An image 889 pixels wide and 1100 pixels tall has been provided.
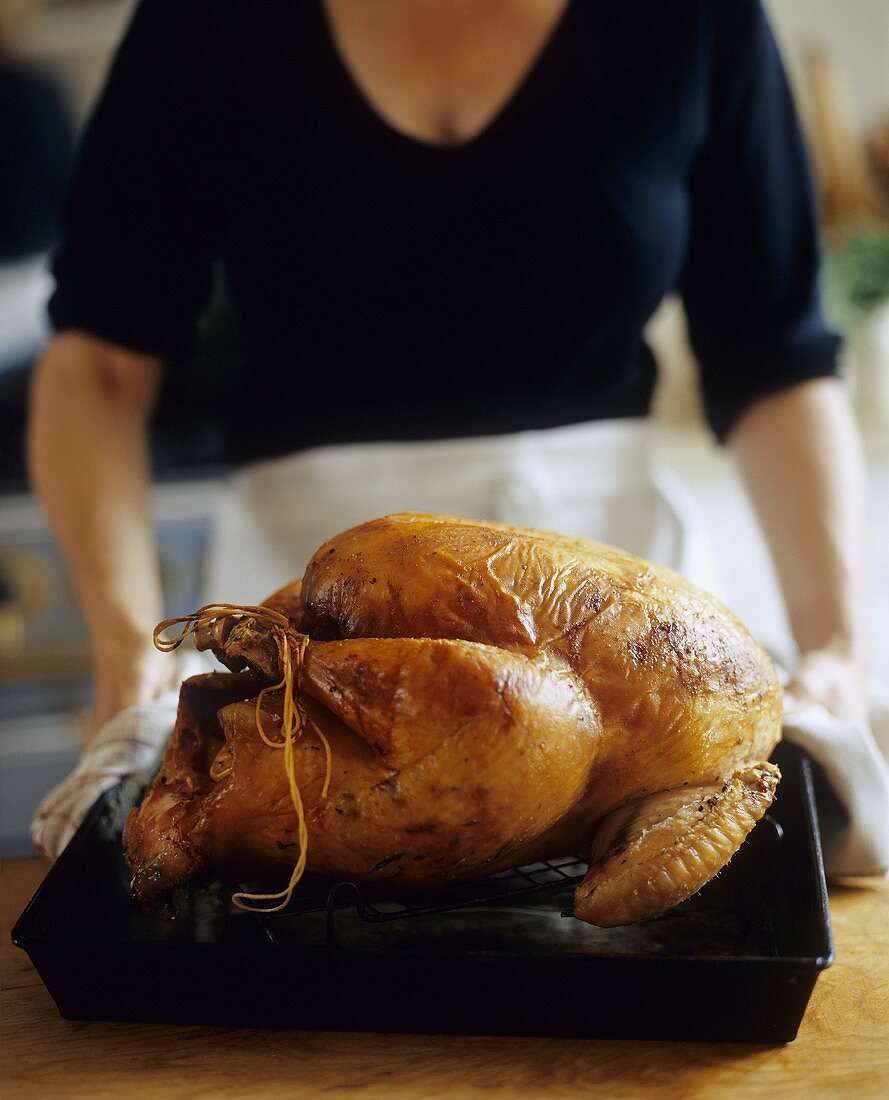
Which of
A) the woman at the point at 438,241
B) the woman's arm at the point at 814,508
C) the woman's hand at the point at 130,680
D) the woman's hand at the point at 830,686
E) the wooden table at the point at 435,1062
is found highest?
the woman at the point at 438,241

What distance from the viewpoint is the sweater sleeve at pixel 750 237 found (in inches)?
44.5

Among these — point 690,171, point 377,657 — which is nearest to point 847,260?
point 690,171

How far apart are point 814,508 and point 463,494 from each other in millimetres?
386

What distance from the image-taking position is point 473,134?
1099 mm

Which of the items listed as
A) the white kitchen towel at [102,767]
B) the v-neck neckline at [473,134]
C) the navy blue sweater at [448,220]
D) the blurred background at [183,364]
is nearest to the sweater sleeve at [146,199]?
the navy blue sweater at [448,220]

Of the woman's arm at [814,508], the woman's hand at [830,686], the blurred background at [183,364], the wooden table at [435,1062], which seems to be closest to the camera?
the wooden table at [435,1062]

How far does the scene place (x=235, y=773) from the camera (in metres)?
0.64

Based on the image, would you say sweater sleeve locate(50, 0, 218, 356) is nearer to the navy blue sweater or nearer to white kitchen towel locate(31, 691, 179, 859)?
the navy blue sweater

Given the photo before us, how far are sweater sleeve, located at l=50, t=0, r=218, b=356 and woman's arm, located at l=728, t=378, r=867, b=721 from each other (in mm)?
661

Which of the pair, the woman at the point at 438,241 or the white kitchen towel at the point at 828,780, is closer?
the white kitchen towel at the point at 828,780

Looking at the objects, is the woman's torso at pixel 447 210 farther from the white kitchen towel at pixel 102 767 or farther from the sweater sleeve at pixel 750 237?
the white kitchen towel at pixel 102 767

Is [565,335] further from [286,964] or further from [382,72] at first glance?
[286,964]

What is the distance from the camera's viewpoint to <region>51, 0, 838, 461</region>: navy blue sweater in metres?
1.09

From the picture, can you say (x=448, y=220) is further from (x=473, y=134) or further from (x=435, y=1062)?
(x=435, y=1062)
